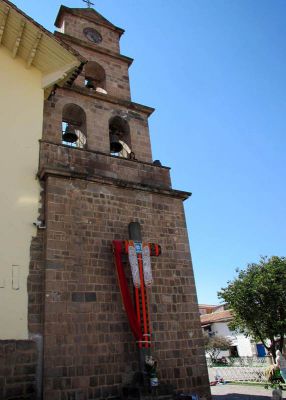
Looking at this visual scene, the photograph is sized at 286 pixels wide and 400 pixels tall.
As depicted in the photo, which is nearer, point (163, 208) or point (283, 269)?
point (163, 208)

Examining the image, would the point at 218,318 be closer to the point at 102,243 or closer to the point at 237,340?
the point at 237,340

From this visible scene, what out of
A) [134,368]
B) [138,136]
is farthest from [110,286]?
[138,136]

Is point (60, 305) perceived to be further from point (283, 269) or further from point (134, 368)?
point (283, 269)

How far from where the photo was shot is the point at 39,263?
22.6 feet

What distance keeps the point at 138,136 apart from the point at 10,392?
673 centimetres

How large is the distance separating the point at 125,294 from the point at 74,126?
4887 millimetres

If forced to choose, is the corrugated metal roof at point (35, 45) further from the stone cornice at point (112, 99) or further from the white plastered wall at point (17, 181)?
the stone cornice at point (112, 99)

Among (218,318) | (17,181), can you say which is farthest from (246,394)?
(218,318)

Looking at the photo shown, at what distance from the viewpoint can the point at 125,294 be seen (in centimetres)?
707

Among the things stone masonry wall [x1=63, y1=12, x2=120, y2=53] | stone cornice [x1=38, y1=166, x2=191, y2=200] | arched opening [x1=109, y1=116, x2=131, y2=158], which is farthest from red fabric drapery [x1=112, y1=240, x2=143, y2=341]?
stone masonry wall [x1=63, y1=12, x2=120, y2=53]

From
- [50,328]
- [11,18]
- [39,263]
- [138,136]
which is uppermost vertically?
[11,18]

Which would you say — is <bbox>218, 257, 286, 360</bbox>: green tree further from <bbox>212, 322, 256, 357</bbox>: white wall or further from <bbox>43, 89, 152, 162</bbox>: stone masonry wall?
<bbox>212, 322, 256, 357</bbox>: white wall

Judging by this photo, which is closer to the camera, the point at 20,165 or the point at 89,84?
the point at 20,165

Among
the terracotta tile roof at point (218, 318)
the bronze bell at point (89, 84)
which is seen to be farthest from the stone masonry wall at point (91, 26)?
the terracotta tile roof at point (218, 318)
